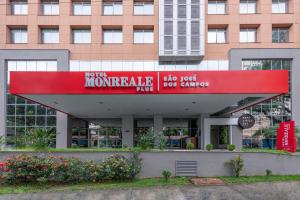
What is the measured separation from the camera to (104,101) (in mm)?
21938

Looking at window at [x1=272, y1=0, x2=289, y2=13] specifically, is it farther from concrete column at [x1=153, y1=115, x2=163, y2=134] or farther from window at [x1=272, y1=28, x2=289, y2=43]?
concrete column at [x1=153, y1=115, x2=163, y2=134]

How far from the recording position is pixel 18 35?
33594mm

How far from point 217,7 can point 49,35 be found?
1924 centimetres

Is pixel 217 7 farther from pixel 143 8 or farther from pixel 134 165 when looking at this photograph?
pixel 134 165

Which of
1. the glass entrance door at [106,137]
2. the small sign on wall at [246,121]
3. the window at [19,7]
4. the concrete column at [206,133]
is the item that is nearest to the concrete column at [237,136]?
the small sign on wall at [246,121]

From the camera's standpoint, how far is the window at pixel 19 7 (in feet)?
110

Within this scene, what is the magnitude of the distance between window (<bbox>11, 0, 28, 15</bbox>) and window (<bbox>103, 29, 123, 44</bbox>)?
9257mm

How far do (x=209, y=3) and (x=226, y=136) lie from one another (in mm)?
14967

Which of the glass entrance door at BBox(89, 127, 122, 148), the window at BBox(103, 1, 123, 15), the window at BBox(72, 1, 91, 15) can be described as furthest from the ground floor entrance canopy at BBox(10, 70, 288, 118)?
the window at BBox(72, 1, 91, 15)

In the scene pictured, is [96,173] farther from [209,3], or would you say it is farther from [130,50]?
[209,3]

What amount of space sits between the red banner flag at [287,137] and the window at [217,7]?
59.9ft

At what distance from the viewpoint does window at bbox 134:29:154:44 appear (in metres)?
33.6

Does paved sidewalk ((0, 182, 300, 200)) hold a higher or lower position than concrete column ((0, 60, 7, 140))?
lower

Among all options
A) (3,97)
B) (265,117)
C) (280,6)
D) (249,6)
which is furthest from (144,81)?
(280,6)
